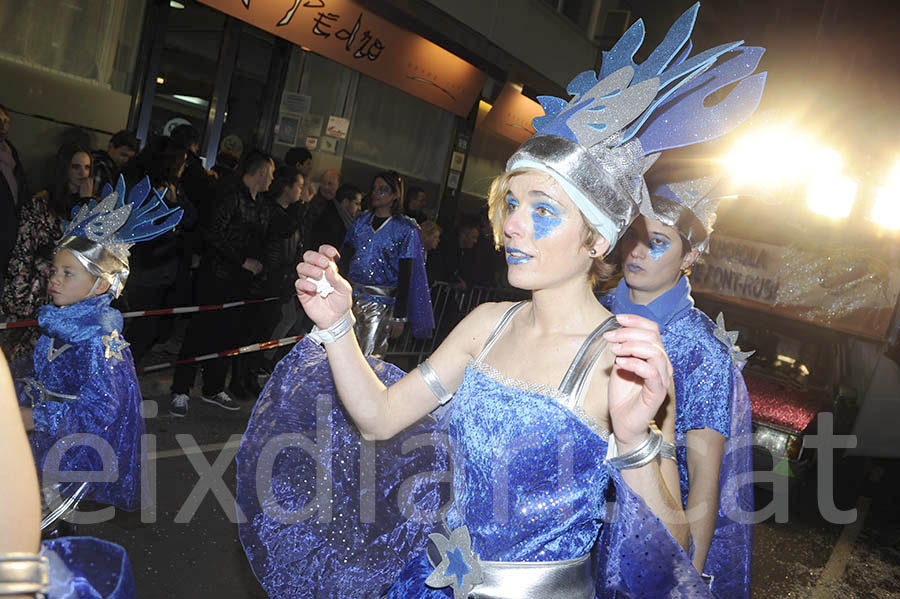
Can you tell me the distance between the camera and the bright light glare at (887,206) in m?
10.3

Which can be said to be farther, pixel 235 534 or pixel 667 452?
pixel 235 534

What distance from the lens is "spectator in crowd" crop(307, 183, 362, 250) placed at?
27.7ft

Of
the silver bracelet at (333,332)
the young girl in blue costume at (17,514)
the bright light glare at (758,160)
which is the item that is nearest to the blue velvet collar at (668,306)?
the bright light glare at (758,160)

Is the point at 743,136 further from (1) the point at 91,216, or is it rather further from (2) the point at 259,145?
(2) the point at 259,145

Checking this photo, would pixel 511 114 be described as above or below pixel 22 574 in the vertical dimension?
above

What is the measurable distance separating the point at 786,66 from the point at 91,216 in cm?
1313

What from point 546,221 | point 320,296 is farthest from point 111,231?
point 546,221

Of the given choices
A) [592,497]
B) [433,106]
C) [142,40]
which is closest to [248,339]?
[142,40]

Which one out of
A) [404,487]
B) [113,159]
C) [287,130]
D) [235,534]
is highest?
[287,130]

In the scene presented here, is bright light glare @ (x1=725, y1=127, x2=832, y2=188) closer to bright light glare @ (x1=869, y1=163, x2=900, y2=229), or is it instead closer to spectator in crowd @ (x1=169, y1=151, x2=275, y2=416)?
spectator in crowd @ (x1=169, y1=151, x2=275, y2=416)

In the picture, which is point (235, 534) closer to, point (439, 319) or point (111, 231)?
point (111, 231)

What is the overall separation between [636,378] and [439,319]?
9.17m

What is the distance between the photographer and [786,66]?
13.9 metres

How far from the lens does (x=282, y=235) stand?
24.0 feet
